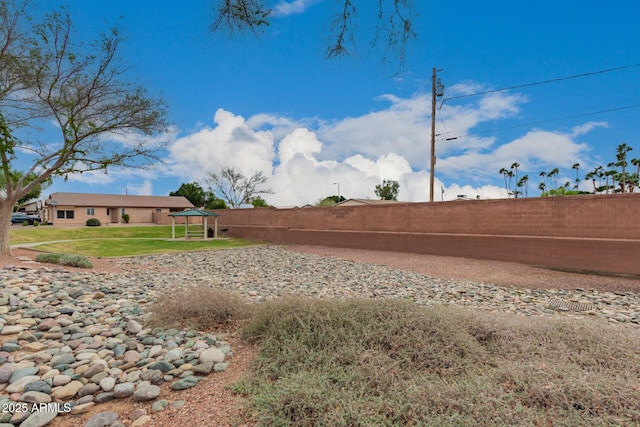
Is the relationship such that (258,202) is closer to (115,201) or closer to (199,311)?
(115,201)

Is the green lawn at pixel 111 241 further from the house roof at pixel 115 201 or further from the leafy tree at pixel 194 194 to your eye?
the leafy tree at pixel 194 194

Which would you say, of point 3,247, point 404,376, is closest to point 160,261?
point 3,247

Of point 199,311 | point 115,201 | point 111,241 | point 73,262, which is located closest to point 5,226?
point 73,262

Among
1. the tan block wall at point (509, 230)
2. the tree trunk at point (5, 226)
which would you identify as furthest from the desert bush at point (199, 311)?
the tan block wall at point (509, 230)

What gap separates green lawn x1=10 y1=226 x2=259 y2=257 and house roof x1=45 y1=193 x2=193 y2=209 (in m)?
11.8

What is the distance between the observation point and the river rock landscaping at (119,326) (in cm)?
291

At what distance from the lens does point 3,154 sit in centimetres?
1098

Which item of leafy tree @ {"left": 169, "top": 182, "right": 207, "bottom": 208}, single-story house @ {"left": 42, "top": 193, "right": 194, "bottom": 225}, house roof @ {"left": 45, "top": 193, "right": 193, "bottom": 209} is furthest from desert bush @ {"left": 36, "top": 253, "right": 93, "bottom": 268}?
leafy tree @ {"left": 169, "top": 182, "right": 207, "bottom": 208}

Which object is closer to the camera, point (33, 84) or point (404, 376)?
point (404, 376)

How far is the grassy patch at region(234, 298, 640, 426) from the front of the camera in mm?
2338

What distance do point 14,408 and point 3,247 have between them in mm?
12111

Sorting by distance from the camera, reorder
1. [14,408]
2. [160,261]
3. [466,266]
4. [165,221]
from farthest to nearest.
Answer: [165,221]
[160,261]
[466,266]
[14,408]

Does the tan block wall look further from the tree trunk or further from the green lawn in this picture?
the tree trunk

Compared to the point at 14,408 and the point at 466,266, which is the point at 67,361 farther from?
the point at 466,266
